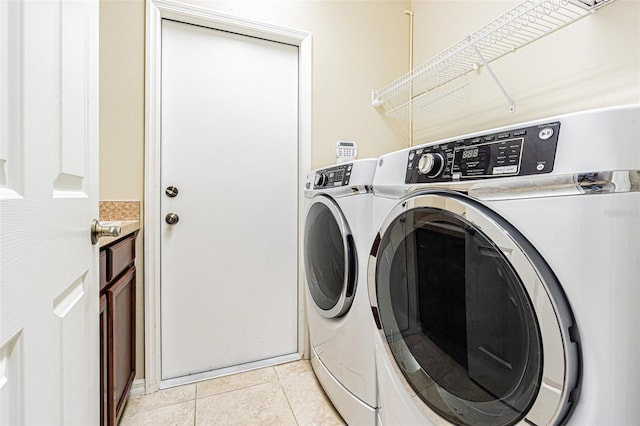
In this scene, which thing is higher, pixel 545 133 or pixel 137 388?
pixel 545 133

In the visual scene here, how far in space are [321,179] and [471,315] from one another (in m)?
0.90

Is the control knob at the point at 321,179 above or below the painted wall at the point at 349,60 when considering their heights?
below

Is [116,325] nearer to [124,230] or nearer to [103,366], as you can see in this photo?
[103,366]

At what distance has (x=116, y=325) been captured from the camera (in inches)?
44.4

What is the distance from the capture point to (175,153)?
1596 millimetres

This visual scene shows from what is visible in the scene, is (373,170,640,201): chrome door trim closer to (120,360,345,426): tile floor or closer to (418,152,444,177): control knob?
(418,152,444,177): control knob

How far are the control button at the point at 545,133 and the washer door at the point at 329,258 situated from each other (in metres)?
0.70

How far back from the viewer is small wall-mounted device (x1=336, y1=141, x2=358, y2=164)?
Result: 190 centimetres

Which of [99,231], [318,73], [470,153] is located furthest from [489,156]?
[318,73]

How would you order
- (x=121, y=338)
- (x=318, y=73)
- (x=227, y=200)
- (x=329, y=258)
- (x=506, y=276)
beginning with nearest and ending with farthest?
(x=506, y=276)
(x=121, y=338)
(x=329, y=258)
(x=227, y=200)
(x=318, y=73)

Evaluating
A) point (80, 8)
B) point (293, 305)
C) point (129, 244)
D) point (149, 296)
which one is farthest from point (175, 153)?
point (293, 305)

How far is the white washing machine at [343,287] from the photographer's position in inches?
42.8

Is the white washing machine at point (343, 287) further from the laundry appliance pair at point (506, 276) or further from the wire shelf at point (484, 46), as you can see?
the wire shelf at point (484, 46)

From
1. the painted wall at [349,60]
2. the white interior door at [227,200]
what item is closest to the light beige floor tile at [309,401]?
the white interior door at [227,200]
